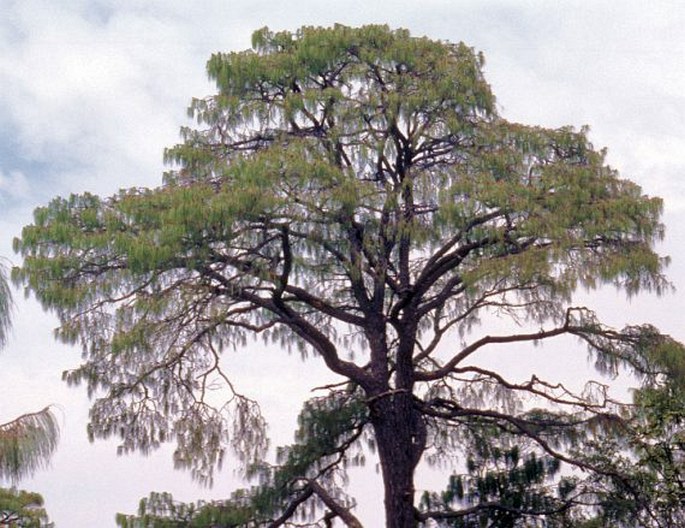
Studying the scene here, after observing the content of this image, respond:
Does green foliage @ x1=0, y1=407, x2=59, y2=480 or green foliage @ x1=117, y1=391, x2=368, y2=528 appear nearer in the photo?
green foliage @ x1=0, y1=407, x2=59, y2=480

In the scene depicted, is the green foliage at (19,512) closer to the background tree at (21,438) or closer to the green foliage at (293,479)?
the green foliage at (293,479)

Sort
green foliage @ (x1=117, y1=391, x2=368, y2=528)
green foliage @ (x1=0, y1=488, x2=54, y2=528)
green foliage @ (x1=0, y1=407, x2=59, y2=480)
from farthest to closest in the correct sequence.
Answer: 1. green foliage @ (x1=0, y1=488, x2=54, y2=528)
2. green foliage @ (x1=117, y1=391, x2=368, y2=528)
3. green foliage @ (x1=0, y1=407, x2=59, y2=480)

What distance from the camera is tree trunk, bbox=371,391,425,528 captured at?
943 centimetres

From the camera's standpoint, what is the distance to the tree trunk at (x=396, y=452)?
9430 millimetres

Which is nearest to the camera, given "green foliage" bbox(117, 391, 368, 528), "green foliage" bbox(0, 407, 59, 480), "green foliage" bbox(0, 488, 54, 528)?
"green foliage" bbox(0, 407, 59, 480)

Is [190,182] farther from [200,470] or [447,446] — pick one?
[447,446]

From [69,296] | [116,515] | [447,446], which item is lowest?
[116,515]

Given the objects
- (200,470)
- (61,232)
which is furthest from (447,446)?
(61,232)

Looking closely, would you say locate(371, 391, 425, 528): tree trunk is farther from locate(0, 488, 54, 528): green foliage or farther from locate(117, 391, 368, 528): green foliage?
locate(0, 488, 54, 528): green foliage

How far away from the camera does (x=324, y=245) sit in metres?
9.14

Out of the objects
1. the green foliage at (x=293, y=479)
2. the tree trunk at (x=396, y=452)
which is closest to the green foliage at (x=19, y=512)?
the green foliage at (x=293, y=479)

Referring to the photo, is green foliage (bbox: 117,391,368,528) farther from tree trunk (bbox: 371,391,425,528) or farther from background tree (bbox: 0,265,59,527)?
background tree (bbox: 0,265,59,527)

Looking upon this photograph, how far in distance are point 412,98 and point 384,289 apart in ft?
5.33

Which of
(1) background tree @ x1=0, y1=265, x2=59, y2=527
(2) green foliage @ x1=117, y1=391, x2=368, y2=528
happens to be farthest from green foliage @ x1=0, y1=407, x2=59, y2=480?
(2) green foliage @ x1=117, y1=391, x2=368, y2=528
